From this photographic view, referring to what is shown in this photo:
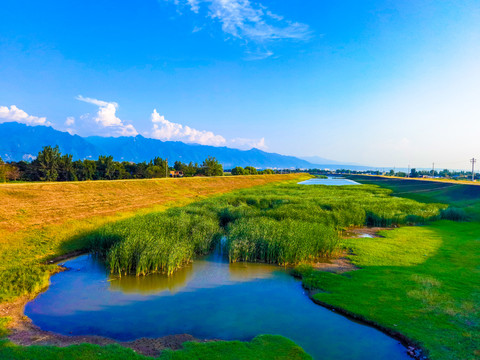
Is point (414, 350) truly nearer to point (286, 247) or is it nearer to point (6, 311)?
point (286, 247)

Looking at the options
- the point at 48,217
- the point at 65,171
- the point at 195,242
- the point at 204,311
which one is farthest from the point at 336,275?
the point at 65,171

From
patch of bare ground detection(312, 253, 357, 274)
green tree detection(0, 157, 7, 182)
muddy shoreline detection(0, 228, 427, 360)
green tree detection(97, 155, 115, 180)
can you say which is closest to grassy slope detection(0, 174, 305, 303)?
muddy shoreline detection(0, 228, 427, 360)

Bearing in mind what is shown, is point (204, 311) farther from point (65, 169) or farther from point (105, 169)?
point (105, 169)

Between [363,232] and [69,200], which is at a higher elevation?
[69,200]

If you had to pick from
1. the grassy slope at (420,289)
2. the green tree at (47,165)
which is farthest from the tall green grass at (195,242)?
the green tree at (47,165)

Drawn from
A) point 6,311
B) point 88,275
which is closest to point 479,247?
point 88,275

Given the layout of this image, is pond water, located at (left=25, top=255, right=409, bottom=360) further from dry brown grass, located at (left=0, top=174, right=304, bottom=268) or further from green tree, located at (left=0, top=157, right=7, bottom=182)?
green tree, located at (left=0, top=157, right=7, bottom=182)

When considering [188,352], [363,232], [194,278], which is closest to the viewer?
[188,352]
